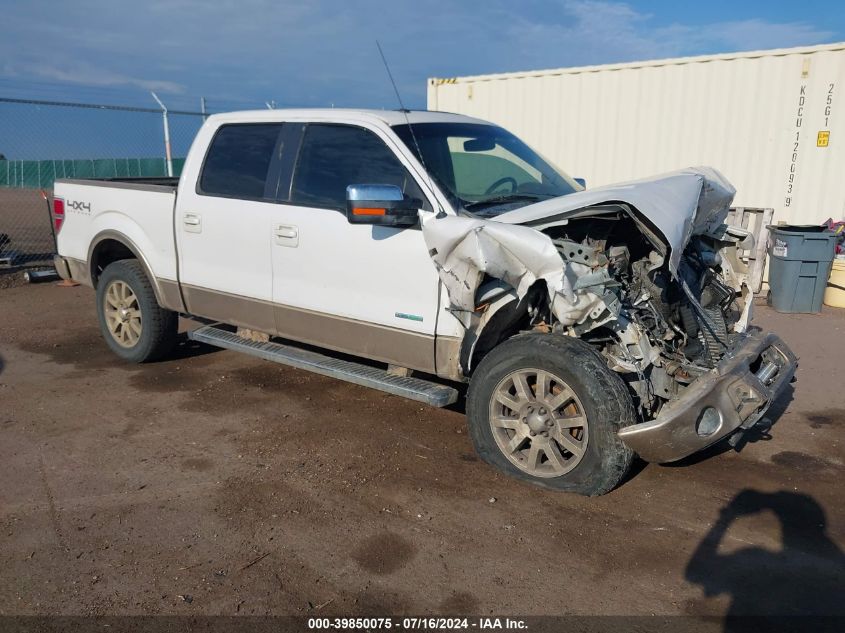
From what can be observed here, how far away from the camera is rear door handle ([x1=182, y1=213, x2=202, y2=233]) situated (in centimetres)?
552

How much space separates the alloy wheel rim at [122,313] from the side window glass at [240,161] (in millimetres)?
1391

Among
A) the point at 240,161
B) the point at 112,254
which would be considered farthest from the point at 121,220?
the point at 240,161

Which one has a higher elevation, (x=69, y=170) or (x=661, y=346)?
(x=69, y=170)

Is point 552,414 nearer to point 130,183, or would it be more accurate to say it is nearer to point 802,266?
point 130,183

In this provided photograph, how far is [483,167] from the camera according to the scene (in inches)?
202

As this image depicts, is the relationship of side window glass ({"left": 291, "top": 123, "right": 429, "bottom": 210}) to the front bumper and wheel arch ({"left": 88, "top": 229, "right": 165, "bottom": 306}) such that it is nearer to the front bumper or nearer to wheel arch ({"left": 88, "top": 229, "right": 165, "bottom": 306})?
wheel arch ({"left": 88, "top": 229, "right": 165, "bottom": 306})

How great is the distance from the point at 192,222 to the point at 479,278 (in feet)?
8.81

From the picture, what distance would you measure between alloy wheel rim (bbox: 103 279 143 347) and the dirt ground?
0.74m

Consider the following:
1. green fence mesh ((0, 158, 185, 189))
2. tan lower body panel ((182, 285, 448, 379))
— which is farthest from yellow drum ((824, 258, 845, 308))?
green fence mesh ((0, 158, 185, 189))

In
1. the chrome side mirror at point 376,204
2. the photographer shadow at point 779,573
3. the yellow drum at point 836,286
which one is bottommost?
the photographer shadow at point 779,573

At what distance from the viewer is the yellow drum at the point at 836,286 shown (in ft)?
29.7

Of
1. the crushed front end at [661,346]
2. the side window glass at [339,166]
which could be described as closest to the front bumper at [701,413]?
the crushed front end at [661,346]

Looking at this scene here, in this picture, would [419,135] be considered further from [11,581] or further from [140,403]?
[11,581]

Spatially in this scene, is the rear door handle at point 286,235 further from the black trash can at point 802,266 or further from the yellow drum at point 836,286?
the yellow drum at point 836,286
